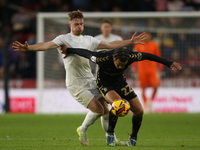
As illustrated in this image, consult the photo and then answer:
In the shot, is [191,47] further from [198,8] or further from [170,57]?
[198,8]

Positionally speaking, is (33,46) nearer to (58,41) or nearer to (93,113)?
(58,41)

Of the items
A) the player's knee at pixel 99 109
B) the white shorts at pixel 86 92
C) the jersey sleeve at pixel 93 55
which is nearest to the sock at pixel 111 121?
the player's knee at pixel 99 109

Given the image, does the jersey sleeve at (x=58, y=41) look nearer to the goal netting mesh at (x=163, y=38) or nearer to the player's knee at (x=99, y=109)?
the player's knee at (x=99, y=109)

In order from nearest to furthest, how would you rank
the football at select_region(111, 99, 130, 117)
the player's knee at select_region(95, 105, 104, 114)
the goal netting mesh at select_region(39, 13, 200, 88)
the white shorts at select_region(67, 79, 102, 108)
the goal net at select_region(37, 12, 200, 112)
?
the football at select_region(111, 99, 130, 117) → the player's knee at select_region(95, 105, 104, 114) → the white shorts at select_region(67, 79, 102, 108) → the goal net at select_region(37, 12, 200, 112) → the goal netting mesh at select_region(39, 13, 200, 88)

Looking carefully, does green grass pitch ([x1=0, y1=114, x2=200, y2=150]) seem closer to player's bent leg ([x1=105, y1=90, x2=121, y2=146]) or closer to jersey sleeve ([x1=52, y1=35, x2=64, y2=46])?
player's bent leg ([x1=105, y1=90, x2=121, y2=146])

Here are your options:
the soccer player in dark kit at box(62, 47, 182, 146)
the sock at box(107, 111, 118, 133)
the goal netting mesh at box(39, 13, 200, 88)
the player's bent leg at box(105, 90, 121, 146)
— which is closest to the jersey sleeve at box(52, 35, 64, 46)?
the soccer player in dark kit at box(62, 47, 182, 146)

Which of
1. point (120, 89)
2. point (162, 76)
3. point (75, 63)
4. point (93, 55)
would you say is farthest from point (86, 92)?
point (162, 76)

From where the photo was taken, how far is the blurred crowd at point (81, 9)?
14.1 meters

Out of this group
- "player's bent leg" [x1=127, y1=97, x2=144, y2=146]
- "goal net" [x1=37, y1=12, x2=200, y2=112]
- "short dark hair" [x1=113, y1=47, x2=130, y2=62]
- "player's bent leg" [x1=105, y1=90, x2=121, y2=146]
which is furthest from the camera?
"goal net" [x1=37, y1=12, x2=200, y2=112]

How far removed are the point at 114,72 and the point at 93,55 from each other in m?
0.42

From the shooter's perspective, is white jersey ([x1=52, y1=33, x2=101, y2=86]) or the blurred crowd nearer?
white jersey ([x1=52, y1=33, x2=101, y2=86])

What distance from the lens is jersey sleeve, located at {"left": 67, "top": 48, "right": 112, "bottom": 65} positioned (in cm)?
594

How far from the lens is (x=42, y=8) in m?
17.4

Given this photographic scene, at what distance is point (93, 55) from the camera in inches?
236
